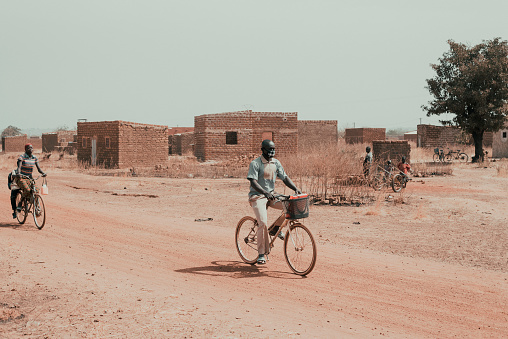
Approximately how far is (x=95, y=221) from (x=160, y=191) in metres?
7.59

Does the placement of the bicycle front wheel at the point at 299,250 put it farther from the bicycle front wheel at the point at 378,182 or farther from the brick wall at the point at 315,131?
the brick wall at the point at 315,131

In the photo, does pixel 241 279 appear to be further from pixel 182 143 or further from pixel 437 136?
pixel 437 136

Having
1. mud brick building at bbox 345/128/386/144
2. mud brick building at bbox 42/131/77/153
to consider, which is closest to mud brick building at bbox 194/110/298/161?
mud brick building at bbox 345/128/386/144

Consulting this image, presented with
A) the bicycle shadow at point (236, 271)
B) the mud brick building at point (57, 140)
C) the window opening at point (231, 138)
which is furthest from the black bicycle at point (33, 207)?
the mud brick building at point (57, 140)

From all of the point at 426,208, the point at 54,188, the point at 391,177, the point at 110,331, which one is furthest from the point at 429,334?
the point at 54,188

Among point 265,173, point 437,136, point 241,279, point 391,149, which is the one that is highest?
point 437,136

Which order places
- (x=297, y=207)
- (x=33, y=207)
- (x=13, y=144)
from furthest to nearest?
1. (x=13, y=144)
2. (x=33, y=207)
3. (x=297, y=207)

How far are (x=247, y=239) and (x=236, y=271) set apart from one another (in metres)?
0.52

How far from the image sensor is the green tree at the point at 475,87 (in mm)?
34906

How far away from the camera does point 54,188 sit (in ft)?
67.1

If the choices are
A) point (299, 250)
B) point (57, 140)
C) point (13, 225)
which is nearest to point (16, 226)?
point (13, 225)

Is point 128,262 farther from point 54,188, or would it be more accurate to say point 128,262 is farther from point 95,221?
point 54,188

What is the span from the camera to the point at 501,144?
40.5 m

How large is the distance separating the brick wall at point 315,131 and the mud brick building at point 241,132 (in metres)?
7.13
